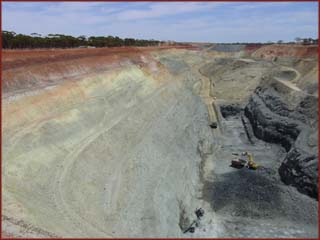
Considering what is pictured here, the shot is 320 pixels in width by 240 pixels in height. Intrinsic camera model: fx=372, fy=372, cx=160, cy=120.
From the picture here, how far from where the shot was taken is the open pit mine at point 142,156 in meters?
23.6

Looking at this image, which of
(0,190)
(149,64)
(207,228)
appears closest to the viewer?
(0,190)

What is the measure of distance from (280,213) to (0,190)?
1990cm

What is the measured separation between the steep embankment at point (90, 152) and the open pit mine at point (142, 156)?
0.11 m

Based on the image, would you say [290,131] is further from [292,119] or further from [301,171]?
[301,171]

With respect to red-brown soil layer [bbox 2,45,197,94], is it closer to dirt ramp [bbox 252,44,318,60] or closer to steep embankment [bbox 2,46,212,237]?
steep embankment [bbox 2,46,212,237]

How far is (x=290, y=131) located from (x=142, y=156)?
17.1 meters

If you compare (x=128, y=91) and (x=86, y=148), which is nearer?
(x=86, y=148)

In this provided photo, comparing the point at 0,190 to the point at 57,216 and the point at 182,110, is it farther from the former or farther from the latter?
the point at 182,110

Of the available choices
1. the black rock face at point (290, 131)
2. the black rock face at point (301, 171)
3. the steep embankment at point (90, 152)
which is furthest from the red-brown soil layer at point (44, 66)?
the black rock face at point (301, 171)

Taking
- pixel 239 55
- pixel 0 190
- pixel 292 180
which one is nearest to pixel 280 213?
pixel 292 180

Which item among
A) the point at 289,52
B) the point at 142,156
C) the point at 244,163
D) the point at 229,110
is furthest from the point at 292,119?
the point at 289,52

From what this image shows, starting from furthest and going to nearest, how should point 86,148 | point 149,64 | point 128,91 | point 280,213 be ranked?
1. point 149,64
2. point 128,91
3. point 86,148
4. point 280,213

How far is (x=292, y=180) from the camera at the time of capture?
32406 millimetres

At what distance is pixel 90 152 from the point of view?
30.3 meters
